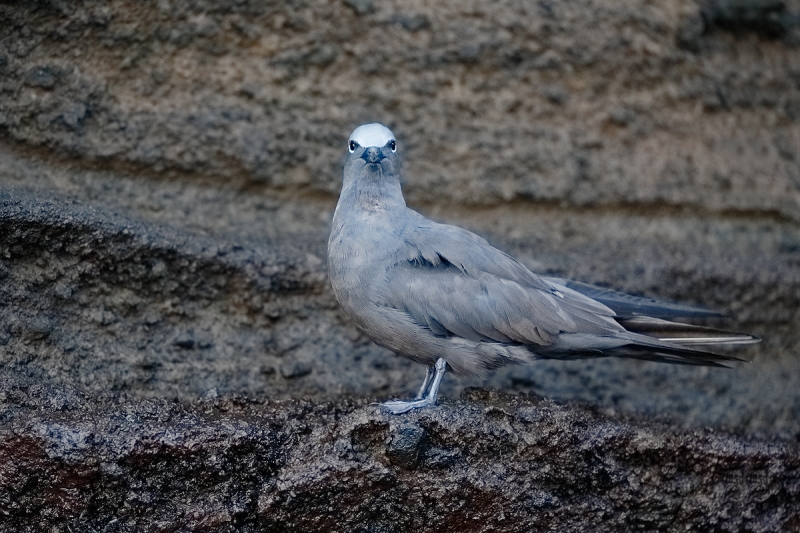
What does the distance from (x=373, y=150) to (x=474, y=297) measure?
814 millimetres

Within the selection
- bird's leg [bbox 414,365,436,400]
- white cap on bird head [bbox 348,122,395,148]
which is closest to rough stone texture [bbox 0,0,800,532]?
bird's leg [bbox 414,365,436,400]

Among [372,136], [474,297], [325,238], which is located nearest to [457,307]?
[474,297]

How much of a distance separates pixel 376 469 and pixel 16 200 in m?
2.06

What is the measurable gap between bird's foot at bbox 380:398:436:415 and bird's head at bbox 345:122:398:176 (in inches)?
43.2

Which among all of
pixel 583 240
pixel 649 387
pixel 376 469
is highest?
pixel 583 240

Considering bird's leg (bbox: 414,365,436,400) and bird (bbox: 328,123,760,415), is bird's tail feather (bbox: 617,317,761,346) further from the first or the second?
bird's leg (bbox: 414,365,436,400)

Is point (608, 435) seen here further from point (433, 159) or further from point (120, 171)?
point (120, 171)

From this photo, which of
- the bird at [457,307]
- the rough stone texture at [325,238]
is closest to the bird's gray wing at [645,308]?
the bird at [457,307]

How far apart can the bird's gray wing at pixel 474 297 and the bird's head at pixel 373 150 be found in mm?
370

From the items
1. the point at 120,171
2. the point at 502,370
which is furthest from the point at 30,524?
the point at 502,370

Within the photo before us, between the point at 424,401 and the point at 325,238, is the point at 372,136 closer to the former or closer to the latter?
the point at 325,238

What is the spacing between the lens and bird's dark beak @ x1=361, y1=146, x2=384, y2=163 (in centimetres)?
421

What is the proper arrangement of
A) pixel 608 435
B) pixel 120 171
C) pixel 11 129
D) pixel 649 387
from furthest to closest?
pixel 649 387
pixel 120 171
pixel 11 129
pixel 608 435

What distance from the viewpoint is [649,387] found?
5.35m
